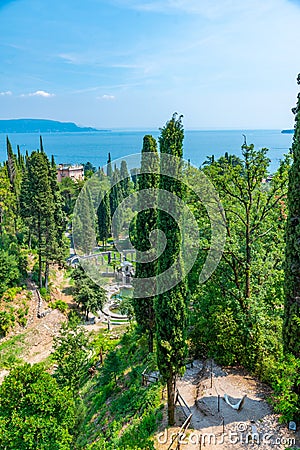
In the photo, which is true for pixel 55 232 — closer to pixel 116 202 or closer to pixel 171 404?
Answer: pixel 171 404

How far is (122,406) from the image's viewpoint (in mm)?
11039

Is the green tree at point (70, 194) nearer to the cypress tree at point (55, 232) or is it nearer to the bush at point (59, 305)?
the cypress tree at point (55, 232)

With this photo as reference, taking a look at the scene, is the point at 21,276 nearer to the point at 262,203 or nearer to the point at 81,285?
the point at 81,285

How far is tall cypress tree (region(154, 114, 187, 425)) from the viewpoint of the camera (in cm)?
830

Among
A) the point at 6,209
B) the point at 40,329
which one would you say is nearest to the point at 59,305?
the point at 40,329

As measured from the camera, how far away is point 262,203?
11.3 m

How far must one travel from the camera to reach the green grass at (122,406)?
8500mm

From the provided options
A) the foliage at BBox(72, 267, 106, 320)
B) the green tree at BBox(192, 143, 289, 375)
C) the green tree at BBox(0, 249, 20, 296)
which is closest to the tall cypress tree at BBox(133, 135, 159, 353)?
the green tree at BBox(192, 143, 289, 375)

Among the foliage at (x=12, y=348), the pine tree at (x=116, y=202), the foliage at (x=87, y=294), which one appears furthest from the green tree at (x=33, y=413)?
the pine tree at (x=116, y=202)

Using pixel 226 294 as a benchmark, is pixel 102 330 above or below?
below

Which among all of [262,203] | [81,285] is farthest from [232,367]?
[81,285]

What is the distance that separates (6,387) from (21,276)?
17.5 m

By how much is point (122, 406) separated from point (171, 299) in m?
4.84

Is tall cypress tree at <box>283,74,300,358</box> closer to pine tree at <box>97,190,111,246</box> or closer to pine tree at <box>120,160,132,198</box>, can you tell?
pine tree at <box>97,190,111,246</box>
